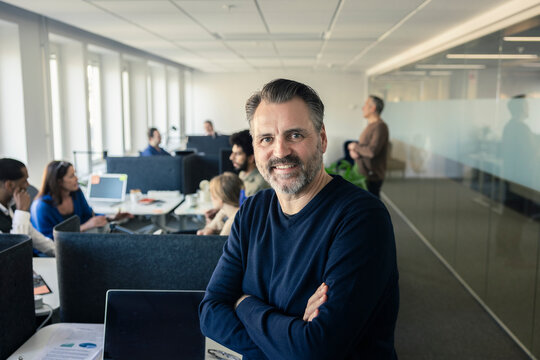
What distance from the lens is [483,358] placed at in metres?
2.92

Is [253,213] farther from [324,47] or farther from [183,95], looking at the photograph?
[183,95]

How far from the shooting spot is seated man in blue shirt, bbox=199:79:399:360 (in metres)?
1.01

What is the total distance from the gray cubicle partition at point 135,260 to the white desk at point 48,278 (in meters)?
0.36

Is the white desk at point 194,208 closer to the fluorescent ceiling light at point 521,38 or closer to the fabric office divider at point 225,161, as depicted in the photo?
the fabric office divider at point 225,161

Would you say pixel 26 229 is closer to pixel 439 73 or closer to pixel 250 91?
pixel 439 73

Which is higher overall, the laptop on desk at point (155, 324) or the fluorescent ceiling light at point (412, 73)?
the fluorescent ceiling light at point (412, 73)

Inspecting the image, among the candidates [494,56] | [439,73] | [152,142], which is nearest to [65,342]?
[494,56]

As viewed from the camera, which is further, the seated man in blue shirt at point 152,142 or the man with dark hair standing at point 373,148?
the seated man in blue shirt at point 152,142

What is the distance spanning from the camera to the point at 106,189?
15.2ft

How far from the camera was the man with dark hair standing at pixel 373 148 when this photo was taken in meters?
4.93

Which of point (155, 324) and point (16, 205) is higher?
point (16, 205)

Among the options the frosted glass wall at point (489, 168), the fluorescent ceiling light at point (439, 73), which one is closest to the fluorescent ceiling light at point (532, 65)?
the frosted glass wall at point (489, 168)

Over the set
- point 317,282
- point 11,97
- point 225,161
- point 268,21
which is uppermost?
point 268,21

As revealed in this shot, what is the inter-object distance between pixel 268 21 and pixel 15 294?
3.45 metres
